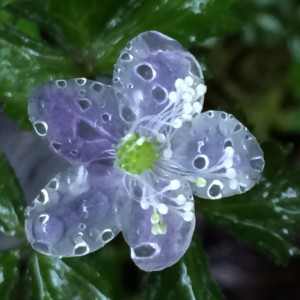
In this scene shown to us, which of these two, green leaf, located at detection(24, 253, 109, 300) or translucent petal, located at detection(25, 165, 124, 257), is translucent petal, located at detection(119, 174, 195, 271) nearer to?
translucent petal, located at detection(25, 165, 124, 257)

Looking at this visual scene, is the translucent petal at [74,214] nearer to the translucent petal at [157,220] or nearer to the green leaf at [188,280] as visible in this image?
the translucent petal at [157,220]

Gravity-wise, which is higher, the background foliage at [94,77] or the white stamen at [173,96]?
the white stamen at [173,96]

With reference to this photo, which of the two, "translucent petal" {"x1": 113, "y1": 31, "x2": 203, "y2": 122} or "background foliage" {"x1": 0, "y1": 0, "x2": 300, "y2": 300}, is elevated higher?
"translucent petal" {"x1": 113, "y1": 31, "x2": 203, "y2": 122}

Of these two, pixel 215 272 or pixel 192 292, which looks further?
pixel 215 272

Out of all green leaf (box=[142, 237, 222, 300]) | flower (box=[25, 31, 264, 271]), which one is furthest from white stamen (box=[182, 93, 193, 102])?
green leaf (box=[142, 237, 222, 300])

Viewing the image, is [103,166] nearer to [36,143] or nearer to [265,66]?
[36,143]

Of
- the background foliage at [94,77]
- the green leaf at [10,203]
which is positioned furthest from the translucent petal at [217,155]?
the green leaf at [10,203]

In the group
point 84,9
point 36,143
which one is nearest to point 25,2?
point 84,9
